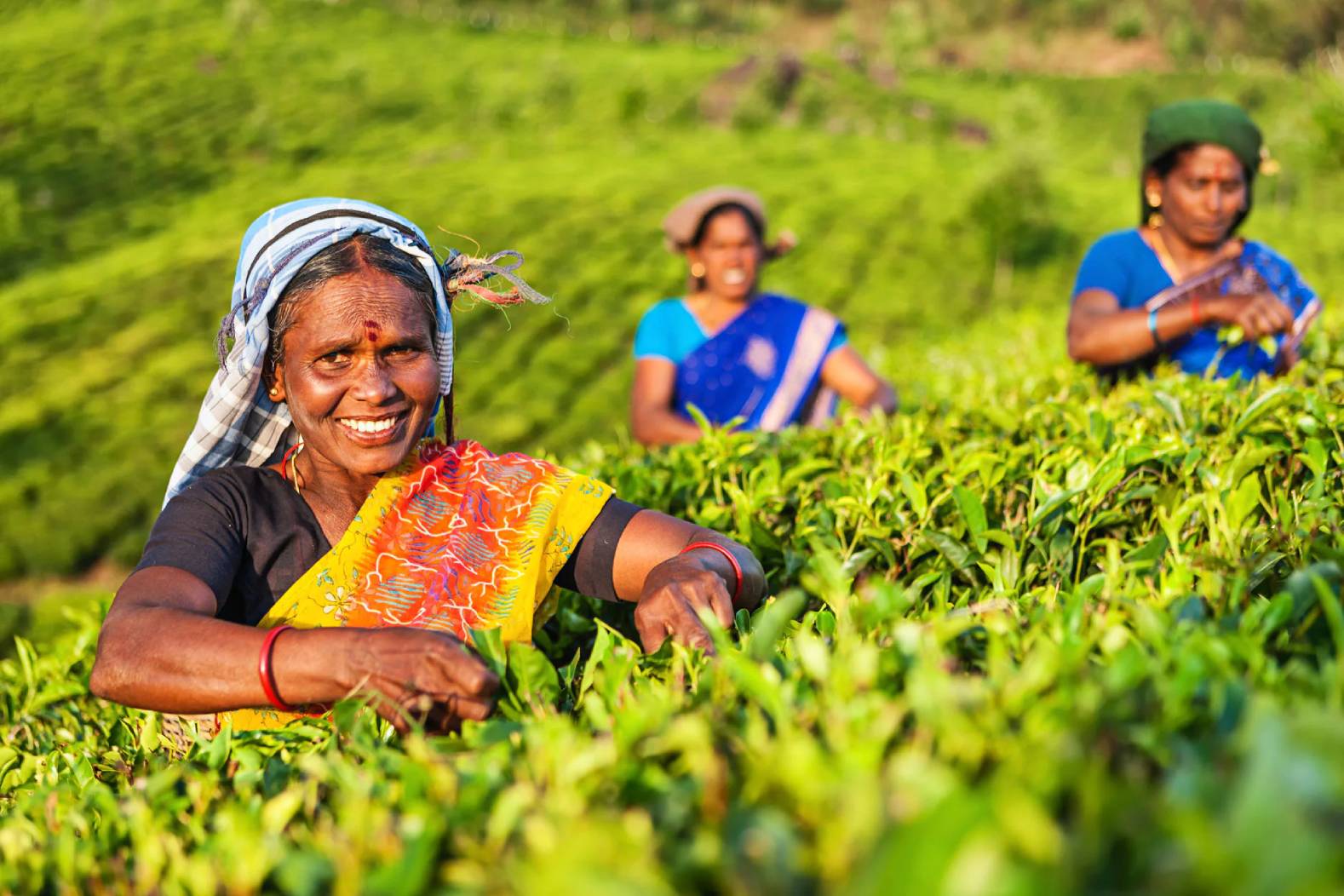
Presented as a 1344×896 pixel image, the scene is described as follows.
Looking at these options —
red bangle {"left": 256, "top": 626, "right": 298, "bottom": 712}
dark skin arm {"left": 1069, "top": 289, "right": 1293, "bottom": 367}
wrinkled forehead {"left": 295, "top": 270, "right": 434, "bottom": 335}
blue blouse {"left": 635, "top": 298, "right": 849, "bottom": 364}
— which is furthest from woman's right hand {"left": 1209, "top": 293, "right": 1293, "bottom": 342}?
red bangle {"left": 256, "top": 626, "right": 298, "bottom": 712}

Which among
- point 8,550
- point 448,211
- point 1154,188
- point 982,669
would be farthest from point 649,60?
point 982,669

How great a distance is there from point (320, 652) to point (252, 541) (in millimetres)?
602

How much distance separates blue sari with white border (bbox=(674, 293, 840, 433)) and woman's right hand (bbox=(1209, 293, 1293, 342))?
6.25ft

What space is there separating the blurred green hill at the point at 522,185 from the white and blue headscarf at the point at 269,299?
0.23 meters

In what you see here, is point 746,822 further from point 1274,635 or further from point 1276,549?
point 1276,549

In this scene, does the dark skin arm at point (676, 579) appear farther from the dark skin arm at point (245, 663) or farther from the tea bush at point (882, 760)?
the dark skin arm at point (245, 663)

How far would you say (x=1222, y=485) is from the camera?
231cm

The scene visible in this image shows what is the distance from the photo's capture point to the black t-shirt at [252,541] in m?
2.23

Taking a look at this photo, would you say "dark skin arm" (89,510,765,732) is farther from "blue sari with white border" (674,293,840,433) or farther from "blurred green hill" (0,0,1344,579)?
"blue sari with white border" (674,293,840,433)

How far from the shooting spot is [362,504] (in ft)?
8.14

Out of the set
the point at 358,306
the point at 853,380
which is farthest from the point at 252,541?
the point at 853,380

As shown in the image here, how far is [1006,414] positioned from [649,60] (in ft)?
186

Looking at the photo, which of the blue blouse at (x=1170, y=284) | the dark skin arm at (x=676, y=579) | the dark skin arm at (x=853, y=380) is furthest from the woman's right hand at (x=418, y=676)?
the dark skin arm at (x=853, y=380)

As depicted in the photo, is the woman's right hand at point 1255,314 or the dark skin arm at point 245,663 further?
the woman's right hand at point 1255,314
